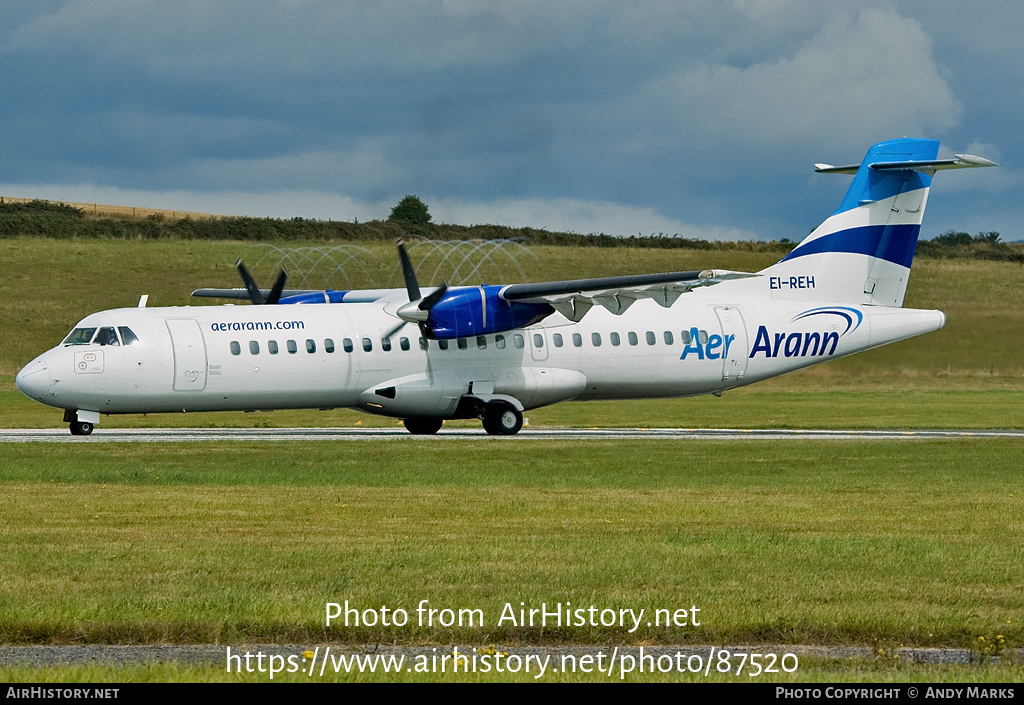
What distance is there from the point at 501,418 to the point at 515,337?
191cm

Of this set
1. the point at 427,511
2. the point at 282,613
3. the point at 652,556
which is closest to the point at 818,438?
the point at 427,511

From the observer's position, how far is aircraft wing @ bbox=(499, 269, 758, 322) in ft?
91.7

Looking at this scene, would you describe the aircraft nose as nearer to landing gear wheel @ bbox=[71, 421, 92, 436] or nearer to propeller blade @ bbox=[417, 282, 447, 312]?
landing gear wheel @ bbox=[71, 421, 92, 436]

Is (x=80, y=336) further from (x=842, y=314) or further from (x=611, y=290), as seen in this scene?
(x=842, y=314)

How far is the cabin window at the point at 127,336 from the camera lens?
27.8 metres

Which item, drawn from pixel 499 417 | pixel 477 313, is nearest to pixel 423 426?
pixel 499 417

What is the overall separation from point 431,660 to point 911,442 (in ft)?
72.7

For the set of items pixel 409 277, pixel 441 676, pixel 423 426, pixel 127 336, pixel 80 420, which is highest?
pixel 409 277

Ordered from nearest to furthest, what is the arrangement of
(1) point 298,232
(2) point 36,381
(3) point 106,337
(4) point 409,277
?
(2) point 36,381
(3) point 106,337
(4) point 409,277
(1) point 298,232

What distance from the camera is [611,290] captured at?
1158 inches

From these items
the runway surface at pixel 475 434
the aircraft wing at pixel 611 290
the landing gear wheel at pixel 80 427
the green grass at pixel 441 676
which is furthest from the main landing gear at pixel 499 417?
the green grass at pixel 441 676

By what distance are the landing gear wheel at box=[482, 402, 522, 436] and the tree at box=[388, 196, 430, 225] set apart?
70.6 meters

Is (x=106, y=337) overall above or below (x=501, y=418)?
above

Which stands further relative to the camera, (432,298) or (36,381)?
(432,298)
